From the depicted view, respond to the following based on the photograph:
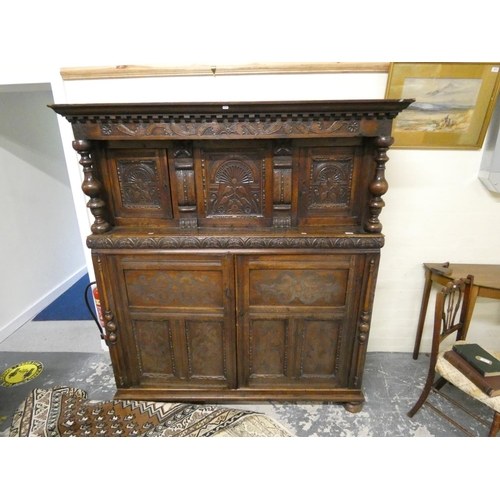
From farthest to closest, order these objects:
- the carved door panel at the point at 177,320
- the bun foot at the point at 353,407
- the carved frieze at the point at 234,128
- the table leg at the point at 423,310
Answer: the table leg at the point at 423,310 → the bun foot at the point at 353,407 → the carved door panel at the point at 177,320 → the carved frieze at the point at 234,128

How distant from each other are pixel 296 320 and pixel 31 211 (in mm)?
2871

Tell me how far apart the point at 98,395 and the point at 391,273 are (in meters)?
2.26

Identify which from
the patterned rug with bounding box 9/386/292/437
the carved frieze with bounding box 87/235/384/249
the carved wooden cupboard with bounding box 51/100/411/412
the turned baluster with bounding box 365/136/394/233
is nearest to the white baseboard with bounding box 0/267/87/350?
the patterned rug with bounding box 9/386/292/437

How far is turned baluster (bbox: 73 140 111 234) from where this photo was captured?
4.73 ft

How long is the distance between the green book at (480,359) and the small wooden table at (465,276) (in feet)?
0.73

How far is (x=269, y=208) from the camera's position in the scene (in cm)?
163

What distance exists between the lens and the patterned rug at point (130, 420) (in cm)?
170

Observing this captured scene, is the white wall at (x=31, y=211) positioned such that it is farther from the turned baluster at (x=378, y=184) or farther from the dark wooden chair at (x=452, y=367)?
the dark wooden chair at (x=452, y=367)

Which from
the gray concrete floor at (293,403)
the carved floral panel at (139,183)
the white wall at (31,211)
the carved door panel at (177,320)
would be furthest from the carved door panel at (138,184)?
the white wall at (31,211)

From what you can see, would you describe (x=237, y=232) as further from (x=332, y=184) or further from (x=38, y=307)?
(x=38, y=307)

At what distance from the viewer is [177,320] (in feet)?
5.61

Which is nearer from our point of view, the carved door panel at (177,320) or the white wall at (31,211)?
the carved door panel at (177,320)
